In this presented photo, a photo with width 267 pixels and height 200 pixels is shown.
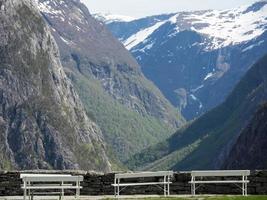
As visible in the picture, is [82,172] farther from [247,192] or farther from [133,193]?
[247,192]

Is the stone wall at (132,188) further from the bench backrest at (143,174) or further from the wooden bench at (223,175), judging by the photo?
the bench backrest at (143,174)

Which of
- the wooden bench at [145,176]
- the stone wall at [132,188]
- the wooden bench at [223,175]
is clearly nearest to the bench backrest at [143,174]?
the wooden bench at [145,176]

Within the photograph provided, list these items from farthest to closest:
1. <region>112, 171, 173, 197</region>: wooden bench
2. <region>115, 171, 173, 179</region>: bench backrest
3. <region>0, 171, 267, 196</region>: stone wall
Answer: <region>0, 171, 267, 196</region>: stone wall, <region>115, 171, 173, 179</region>: bench backrest, <region>112, 171, 173, 197</region>: wooden bench

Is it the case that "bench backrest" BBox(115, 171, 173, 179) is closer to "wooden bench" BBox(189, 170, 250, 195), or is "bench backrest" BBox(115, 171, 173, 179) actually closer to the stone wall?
"wooden bench" BBox(189, 170, 250, 195)

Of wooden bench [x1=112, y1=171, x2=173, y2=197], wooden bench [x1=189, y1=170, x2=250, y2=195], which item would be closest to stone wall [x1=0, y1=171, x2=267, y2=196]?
wooden bench [x1=112, y1=171, x2=173, y2=197]

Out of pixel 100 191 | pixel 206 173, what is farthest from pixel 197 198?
pixel 100 191

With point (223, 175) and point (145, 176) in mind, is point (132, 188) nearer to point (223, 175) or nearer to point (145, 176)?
point (145, 176)

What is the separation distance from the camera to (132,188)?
44.9 metres

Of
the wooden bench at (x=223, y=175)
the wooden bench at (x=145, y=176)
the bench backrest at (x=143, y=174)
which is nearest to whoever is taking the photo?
the wooden bench at (x=223, y=175)

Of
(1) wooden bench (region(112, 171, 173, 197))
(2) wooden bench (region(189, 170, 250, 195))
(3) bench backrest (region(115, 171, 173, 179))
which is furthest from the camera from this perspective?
(3) bench backrest (region(115, 171, 173, 179))

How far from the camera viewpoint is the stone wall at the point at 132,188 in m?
42.6

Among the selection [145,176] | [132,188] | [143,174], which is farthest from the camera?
[132,188]

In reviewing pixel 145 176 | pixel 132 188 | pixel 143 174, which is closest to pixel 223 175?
pixel 145 176

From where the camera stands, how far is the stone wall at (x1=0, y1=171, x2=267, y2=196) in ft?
140
